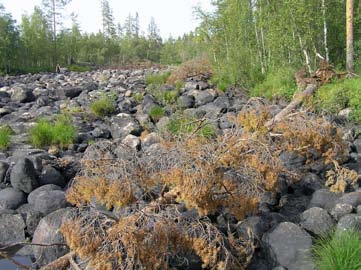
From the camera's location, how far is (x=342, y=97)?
9.59 m

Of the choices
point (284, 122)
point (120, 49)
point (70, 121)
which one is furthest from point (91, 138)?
point (120, 49)

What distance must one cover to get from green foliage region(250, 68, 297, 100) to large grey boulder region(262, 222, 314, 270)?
25.5 ft

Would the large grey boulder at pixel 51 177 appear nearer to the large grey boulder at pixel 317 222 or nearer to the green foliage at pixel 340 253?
the large grey boulder at pixel 317 222

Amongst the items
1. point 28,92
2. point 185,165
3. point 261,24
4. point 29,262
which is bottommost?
point 29,262

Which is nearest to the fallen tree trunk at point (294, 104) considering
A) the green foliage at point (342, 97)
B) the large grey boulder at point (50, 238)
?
the green foliage at point (342, 97)

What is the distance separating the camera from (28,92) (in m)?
15.8

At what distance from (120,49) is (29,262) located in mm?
45270

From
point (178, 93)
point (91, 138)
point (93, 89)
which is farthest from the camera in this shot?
point (93, 89)

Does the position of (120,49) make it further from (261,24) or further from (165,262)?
(165,262)

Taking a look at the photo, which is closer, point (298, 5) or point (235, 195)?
point (235, 195)

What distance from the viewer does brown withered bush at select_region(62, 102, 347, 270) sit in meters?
3.49

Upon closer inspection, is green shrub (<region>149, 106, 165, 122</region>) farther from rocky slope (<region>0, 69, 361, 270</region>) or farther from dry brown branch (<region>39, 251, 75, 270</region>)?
dry brown branch (<region>39, 251, 75, 270</region>)

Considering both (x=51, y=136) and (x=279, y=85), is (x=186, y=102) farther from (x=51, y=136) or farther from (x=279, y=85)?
(x=51, y=136)

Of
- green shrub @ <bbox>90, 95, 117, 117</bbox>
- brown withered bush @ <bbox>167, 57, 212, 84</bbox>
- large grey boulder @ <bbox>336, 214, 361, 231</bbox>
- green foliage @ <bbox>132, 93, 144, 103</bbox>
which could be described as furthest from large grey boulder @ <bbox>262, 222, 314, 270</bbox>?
brown withered bush @ <bbox>167, 57, 212, 84</bbox>
